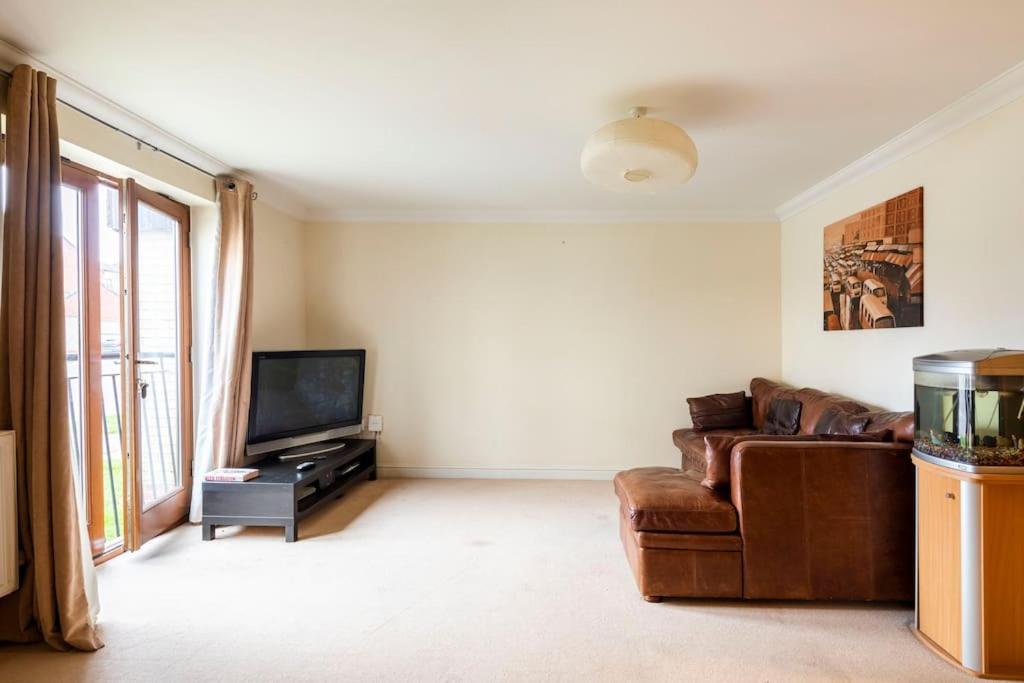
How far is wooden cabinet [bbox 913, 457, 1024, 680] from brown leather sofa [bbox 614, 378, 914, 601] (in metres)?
0.36

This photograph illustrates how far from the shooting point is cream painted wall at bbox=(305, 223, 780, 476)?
15.0ft

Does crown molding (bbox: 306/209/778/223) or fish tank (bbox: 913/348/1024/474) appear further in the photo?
crown molding (bbox: 306/209/778/223)

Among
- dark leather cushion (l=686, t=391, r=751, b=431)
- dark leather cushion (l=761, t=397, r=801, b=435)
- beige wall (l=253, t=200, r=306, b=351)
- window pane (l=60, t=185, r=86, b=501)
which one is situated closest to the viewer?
window pane (l=60, t=185, r=86, b=501)

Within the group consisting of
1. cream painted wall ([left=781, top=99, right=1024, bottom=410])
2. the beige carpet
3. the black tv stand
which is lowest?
the beige carpet

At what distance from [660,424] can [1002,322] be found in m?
2.60

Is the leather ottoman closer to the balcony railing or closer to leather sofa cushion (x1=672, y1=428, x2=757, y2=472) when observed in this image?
leather sofa cushion (x1=672, y1=428, x2=757, y2=472)

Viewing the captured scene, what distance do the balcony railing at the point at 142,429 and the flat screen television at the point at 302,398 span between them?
49 centimetres

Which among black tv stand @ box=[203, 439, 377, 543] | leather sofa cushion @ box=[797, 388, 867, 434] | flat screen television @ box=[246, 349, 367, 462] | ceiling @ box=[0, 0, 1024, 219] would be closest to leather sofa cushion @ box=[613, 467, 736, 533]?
leather sofa cushion @ box=[797, 388, 867, 434]

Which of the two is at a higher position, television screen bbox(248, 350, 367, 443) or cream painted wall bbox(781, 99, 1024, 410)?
cream painted wall bbox(781, 99, 1024, 410)

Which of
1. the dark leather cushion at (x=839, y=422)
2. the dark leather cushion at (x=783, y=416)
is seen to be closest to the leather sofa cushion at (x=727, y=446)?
the dark leather cushion at (x=839, y=422)

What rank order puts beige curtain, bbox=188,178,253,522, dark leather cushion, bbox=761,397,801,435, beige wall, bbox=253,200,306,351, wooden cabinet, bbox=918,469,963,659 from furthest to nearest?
beige wall, bbox=253,200,306,351 → dark leather cushion, bbox=761,397,801,435 → beige curtain, bbox=188,178,253,522 → wooden cabinet, bbox=918,469,963,659

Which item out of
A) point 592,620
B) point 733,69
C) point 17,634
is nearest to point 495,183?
point 733,69

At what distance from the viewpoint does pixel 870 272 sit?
3223 mm

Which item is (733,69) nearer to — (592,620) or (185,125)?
(592,620)
